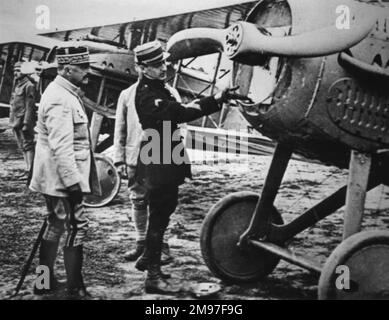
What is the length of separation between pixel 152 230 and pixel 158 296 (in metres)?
0.44

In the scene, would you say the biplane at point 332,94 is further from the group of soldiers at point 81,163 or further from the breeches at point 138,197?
the breeches at point 138,197

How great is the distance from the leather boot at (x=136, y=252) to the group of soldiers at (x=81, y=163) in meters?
0.10

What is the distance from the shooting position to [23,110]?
14.7ft

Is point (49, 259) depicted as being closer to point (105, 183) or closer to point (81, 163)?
point (81, 163)

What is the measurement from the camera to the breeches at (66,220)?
3457 millimetres

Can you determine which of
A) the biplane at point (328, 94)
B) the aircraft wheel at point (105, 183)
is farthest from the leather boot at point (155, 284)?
the aircraft wheel at point (105, 183)

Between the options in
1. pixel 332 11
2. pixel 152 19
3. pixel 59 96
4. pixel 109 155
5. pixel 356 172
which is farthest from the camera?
pixel 109 155

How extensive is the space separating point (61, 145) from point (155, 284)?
3.68ft

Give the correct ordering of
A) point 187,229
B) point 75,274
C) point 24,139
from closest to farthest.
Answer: point 75,274 < point 187,229 < point 24,139

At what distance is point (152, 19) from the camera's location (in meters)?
3.99

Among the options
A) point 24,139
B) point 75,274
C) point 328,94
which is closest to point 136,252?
point 75,274

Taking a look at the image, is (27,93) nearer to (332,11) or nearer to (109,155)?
(109,155)

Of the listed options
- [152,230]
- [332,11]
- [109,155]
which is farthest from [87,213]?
[332,11]

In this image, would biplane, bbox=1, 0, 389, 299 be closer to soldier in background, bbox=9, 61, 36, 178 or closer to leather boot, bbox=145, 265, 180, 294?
leather boot, bbox=145, 265, 180, 294
